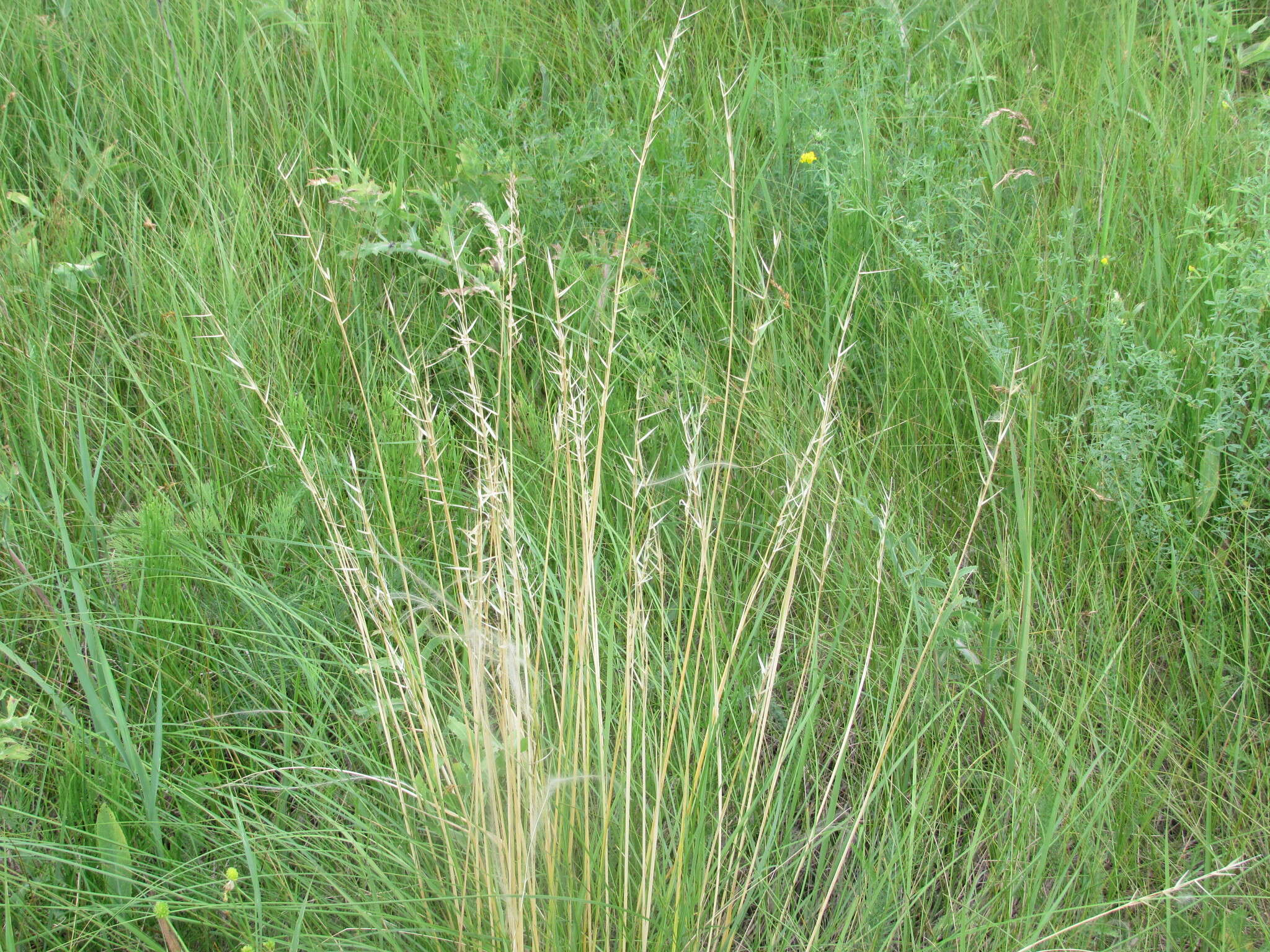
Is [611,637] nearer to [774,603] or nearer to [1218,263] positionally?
[774,603]

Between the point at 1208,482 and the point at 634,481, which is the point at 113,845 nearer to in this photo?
the point at 634,481

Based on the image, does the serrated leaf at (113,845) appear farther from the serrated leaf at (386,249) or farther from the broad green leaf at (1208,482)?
the broad green leaf at (1208,482)

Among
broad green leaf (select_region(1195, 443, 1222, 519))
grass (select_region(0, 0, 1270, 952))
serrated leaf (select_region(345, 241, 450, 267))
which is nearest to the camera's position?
grass (select_region(0, 0, 1270, 952))

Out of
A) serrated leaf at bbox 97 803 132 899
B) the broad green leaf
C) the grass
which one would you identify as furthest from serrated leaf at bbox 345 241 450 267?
the broad green leaf

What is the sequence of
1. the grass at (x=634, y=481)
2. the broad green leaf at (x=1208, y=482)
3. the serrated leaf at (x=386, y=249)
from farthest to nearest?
1. the serrated leaf at (x=386, y=249)
2. the broad green leaf at (x=1208, y=482)
3. the grass at (x=634, y=481)

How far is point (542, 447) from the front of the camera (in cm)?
187

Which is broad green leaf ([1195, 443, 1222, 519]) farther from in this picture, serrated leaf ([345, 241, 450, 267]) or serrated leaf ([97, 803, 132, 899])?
serrated leaf ([97, 803, 132, 899])

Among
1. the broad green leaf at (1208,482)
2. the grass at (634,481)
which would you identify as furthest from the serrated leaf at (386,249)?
the broad green leaf at (1208,482)

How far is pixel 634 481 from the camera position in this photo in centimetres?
116

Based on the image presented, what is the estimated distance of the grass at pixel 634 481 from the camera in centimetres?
127

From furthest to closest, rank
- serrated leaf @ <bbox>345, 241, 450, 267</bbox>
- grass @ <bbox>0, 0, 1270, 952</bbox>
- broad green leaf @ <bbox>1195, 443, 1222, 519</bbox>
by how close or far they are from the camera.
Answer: serrated leaf @ <bbox>345, 241, 450, 267</bbox> → broad green leaf @ <bbox>1195, 443, 1222, 519</bbox> → grass @ <bbox>0, 0, 1270, 952</bbox>

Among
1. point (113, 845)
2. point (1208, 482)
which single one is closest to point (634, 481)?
point (113, 845)

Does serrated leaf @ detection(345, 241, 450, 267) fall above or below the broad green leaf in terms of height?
above

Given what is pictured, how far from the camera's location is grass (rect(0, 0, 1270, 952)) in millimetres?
1272
